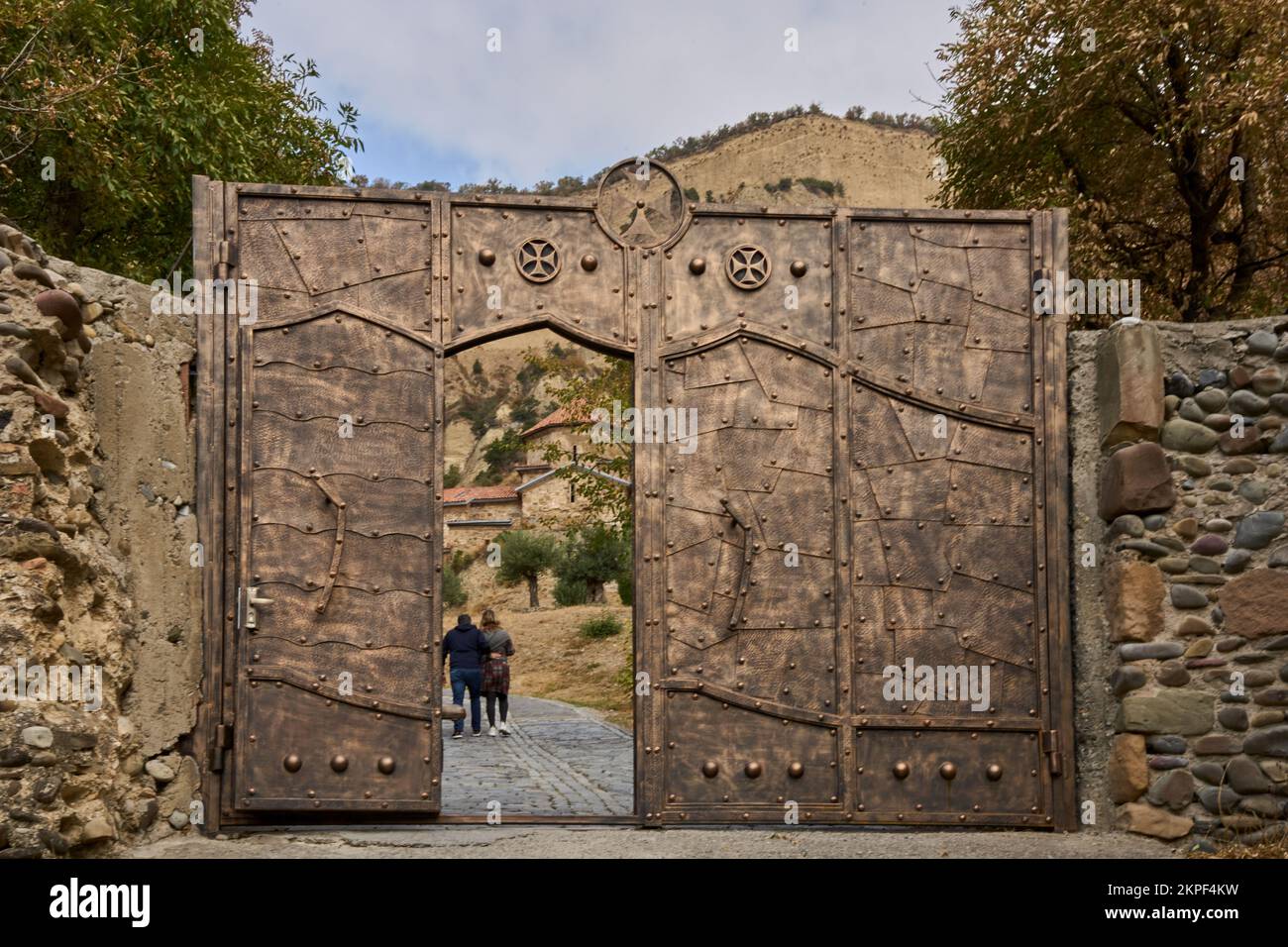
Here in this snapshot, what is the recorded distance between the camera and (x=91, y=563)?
5.59 m

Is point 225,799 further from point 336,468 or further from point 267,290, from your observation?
point 267,290

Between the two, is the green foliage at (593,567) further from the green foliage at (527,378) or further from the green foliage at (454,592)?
the green foliage at (527,378)

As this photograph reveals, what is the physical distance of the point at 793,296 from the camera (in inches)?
259

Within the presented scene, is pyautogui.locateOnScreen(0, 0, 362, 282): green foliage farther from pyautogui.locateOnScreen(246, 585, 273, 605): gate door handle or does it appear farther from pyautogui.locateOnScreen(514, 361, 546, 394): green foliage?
pyautogui.locateOnScreen(514, 361, 546, 394): green foliage

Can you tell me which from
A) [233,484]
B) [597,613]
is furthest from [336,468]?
[597,613]

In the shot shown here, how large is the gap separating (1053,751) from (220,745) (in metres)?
4.29

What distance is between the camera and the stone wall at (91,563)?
5.11 metres

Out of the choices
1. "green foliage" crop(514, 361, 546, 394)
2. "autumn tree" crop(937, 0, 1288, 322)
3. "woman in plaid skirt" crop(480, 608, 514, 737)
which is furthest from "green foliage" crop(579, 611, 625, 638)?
"green foliage" crop(514, 361, 546, 394)

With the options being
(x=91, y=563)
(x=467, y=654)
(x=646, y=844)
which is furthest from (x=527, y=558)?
(x=91, y=563)

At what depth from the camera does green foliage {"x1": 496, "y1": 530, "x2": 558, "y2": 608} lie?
32656 millimetres

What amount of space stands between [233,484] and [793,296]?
3110mm

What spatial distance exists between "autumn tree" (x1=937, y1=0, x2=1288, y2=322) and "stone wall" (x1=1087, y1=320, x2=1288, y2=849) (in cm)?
661

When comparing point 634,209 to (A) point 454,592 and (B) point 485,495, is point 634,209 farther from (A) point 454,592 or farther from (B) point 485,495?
(B) point 485,495

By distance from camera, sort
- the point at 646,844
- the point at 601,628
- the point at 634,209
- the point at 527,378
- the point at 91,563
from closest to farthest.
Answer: the point at 91,563
the point at 646,844
the point at 634,209
the point at 601,628
the point at 527,378
